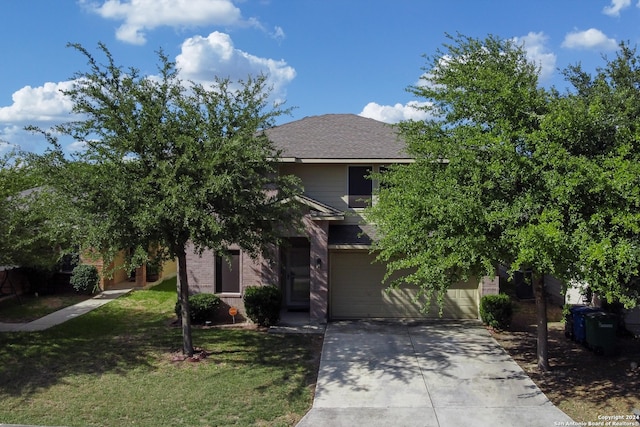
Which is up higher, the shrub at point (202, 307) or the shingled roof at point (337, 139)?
the shingled roof at point (337, 139)

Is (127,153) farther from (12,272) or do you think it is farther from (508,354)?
(12,272)

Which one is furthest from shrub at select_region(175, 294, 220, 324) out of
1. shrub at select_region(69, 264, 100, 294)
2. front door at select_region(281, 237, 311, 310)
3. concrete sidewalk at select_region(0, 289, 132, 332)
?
shrub at select_region(69, 264, 100, 294)

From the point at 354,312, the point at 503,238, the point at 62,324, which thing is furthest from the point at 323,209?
the point at 62,324

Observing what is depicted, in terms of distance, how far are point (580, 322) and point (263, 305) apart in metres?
8.03

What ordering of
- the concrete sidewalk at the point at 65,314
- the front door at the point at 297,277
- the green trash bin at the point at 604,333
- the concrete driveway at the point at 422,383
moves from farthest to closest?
the front door at the point at 297,277
the concrete sidewalk at the point at 65,314
the green trash bin at the point at 604,333
the concrete driveway at the point at 422,383

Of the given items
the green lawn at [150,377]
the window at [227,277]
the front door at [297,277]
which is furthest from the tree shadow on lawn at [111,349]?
the front door at [297,277]

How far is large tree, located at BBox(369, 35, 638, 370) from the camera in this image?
301 inches

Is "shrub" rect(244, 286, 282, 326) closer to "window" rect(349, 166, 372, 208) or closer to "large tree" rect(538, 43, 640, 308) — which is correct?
"window" rect(349, 166, 372, 208)

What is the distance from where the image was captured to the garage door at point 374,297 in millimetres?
15625

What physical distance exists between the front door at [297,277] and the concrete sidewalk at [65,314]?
6549mm

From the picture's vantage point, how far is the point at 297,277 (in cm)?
1630

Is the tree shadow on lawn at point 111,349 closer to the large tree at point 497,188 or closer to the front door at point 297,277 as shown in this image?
the front door at point 297,277

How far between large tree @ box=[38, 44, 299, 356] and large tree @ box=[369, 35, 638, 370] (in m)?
3.04

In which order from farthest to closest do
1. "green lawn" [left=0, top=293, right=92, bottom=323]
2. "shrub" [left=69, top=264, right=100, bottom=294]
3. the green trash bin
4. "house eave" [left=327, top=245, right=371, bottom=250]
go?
"shrub" [left=69, top=264, right=100, bottom=294] < "green lawn" [left=0, top=293, right=92, bottom=323] < "house eave" [left=327, top=245, right=371, bottom=250] < the green trash bin
